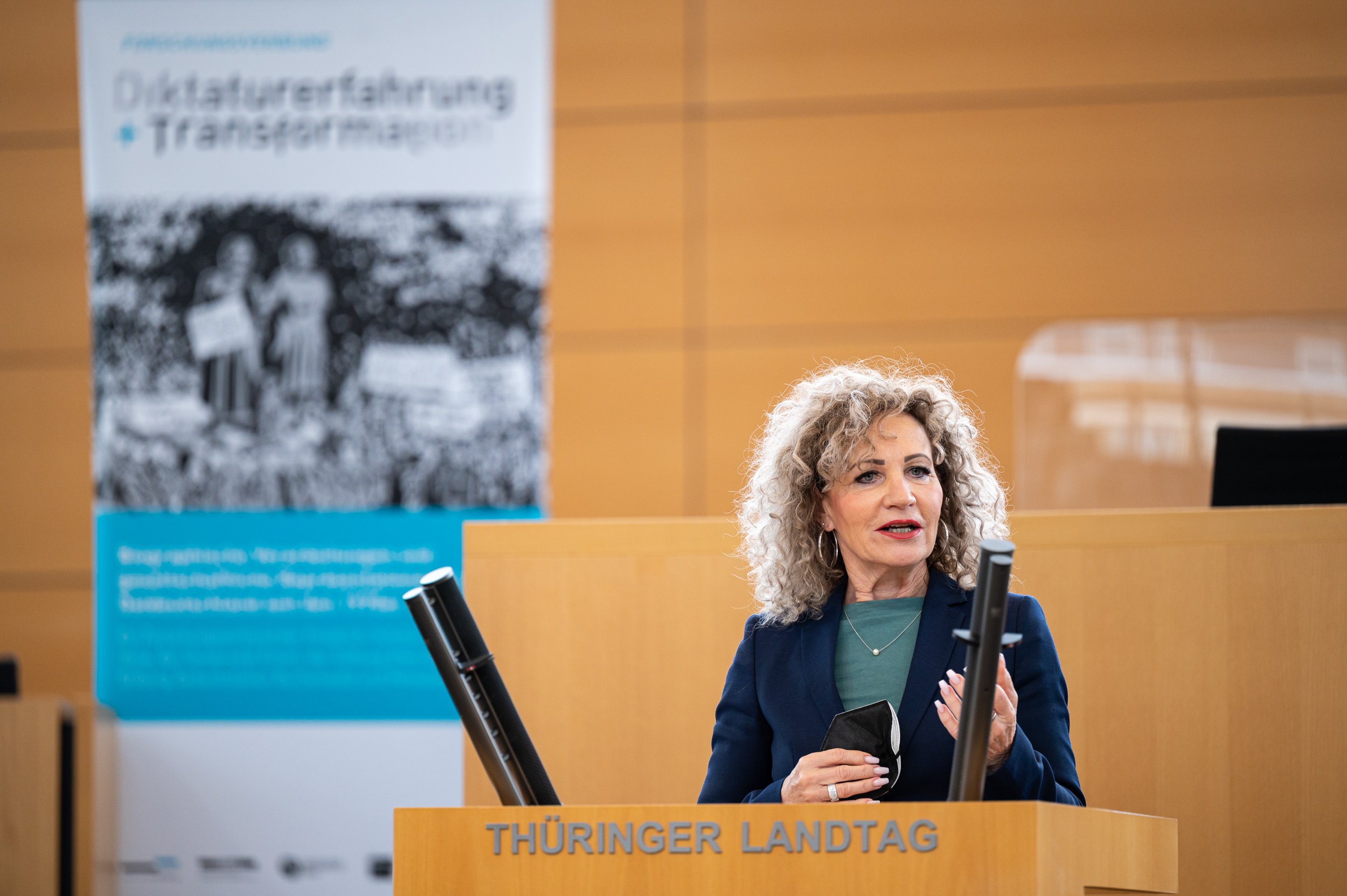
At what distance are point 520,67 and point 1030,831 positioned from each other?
12.7 feet

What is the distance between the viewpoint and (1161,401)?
4238 millimetres

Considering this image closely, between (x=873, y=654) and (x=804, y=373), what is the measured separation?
266cm

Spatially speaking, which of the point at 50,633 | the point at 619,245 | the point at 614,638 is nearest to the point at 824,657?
the point at 614,638

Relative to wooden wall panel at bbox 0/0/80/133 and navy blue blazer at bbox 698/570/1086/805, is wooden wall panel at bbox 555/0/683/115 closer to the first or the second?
wooden wall panel at bbox 0/0/80/133

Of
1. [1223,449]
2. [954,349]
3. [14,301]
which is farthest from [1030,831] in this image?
[14,301]

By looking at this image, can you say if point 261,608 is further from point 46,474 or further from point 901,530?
point 901,530

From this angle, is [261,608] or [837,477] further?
[261,608]

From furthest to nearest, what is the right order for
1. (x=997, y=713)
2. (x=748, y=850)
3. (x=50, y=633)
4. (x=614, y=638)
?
1. (x=50, y=633)
2. (x=614, y=638)
3. (x=997, y=713)
4. (x=748, y=850)

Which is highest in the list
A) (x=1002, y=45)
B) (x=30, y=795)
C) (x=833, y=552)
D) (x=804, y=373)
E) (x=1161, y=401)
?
(x=1002, y=45)

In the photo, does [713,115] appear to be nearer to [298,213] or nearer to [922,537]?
[298,213]

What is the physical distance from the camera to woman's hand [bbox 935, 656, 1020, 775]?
5.17ft

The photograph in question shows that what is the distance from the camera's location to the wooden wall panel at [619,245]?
4684 millimetres

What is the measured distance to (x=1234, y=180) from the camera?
14.6 ft

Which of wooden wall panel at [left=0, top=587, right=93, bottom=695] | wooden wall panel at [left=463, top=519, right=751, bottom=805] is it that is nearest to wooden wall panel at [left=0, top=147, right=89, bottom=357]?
Answer: wooden wall panel at [left=0, top=587, right=93, bottom=695]
